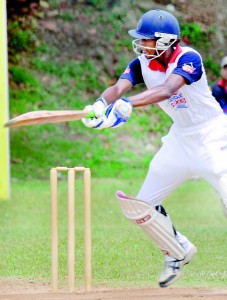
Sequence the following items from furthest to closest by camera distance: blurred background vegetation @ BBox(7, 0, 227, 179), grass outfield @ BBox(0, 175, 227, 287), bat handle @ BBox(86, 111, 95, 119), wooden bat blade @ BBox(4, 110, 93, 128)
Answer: blurred background vegetation @ BBox(7, 0, 227, 179), grass outfield @ BBox(0, 175, 227, 287), bat handle @ BBox(86, 111, 95, 119), wooden bat blade @ BBox(4, 110, 93, 128)

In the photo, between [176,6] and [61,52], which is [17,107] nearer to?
[61,52]

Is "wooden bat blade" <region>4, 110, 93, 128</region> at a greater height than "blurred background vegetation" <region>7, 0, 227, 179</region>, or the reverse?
"wooden bat blade" <region>4, 110, 93, 128</region>

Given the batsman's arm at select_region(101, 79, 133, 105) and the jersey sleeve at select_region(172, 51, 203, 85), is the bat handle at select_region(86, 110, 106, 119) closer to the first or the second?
the batsman's arm at select_region(101, 79, 133, 105)

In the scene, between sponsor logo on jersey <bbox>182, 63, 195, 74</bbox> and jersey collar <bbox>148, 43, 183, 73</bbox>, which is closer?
sponsor logo on jersey <bbox>182, 63, 195, 74</bbox>

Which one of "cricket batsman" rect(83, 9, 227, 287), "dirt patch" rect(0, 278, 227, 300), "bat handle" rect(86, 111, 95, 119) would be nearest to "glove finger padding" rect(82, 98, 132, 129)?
"bat handle" rect(86, 111, 95, 119)

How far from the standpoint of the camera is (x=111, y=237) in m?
7.39

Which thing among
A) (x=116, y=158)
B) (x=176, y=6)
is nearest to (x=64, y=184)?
(x=116, y=158)

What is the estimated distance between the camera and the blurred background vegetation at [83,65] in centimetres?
1158

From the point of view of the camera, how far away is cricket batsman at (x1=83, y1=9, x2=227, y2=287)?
4867 mm

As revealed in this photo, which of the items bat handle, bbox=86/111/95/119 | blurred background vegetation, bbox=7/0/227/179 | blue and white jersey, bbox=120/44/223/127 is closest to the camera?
bat handle, bbox=86/111/95/119

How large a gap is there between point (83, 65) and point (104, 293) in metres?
7.60

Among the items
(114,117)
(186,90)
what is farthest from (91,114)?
(186,90)

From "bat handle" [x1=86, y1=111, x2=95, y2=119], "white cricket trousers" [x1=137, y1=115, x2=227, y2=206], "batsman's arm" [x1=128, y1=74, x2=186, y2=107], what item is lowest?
"white cricket trousers" [x1=137, y1=115, x2=227, y2=206]

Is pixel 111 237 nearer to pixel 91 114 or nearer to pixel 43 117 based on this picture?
pixel 91 114
